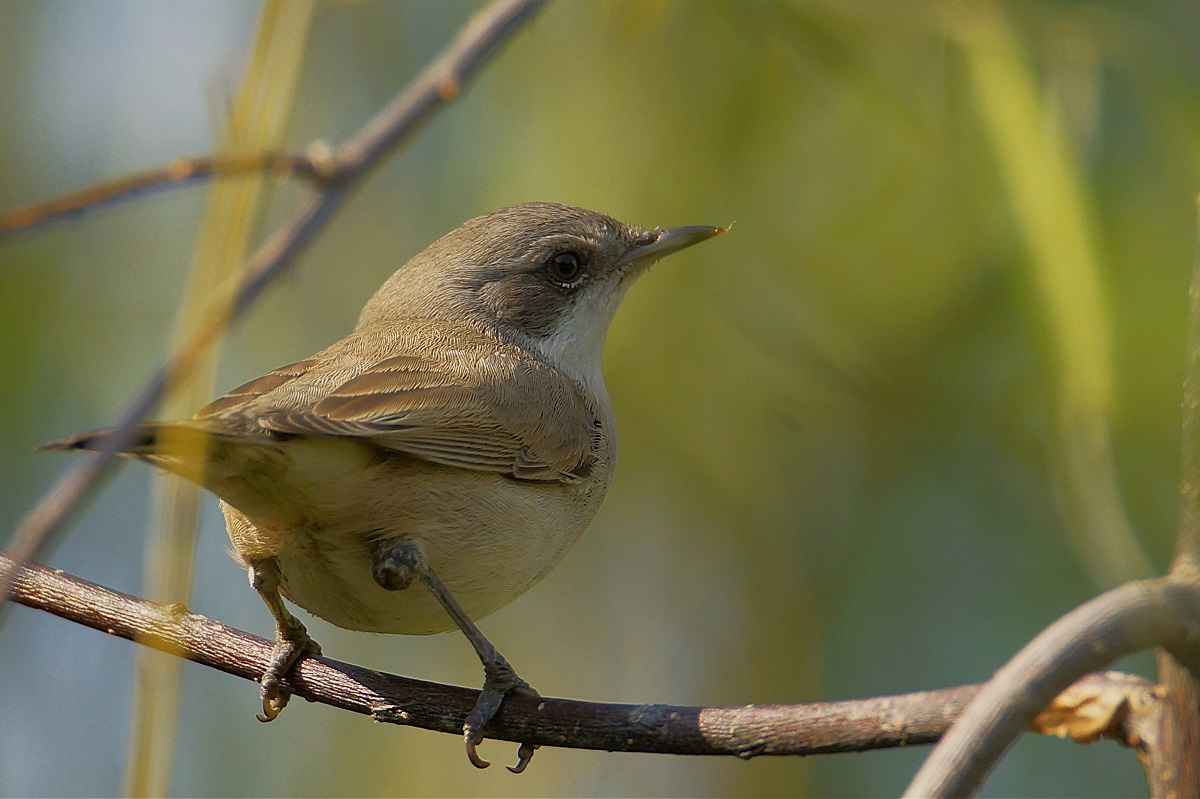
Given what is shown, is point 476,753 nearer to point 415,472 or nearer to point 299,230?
point 415,472

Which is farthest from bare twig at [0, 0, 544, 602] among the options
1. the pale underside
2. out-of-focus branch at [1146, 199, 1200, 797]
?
out-of-focus branch at [1146, 199, 1200, 797]

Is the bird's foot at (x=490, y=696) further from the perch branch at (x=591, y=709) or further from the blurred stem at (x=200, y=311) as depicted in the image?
the blurred stem at (x=200, y=311)

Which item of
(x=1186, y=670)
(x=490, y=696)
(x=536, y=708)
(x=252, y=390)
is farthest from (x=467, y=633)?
(x=1186, y=670)

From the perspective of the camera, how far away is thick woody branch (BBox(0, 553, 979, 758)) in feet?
6.56

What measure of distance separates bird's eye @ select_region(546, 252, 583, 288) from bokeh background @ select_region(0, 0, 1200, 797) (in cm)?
23

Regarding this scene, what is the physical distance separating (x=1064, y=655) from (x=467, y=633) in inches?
74.8

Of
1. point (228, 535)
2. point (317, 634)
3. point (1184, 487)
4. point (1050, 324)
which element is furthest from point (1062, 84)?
point (317, 634)

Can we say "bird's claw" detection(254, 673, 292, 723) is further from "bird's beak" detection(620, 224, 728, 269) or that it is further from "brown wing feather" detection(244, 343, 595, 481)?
"bird's beak" detection(620, 224, 728, 269)

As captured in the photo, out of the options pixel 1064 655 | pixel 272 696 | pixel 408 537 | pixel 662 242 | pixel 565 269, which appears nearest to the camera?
pixel 1064 655

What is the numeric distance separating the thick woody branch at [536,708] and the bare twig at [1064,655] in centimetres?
35

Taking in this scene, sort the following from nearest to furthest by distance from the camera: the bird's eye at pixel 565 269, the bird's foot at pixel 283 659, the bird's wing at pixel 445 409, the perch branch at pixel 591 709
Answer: the perch branch at pixel 591 709
the bird's wing at pixel 445 409
the bird's foot at pixel 283 659
the bird's eye at pixel 565 269

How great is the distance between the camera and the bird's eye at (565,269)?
14.3ft

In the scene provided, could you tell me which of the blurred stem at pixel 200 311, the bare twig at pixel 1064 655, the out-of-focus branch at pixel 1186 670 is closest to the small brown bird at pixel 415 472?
the blurred stem at pixel 200 311

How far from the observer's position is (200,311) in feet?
5.91
